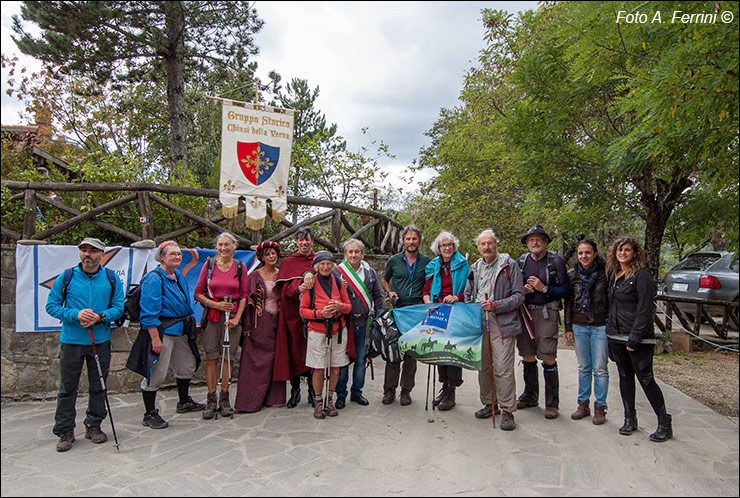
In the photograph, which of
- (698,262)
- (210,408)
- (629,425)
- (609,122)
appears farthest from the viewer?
(698,262)

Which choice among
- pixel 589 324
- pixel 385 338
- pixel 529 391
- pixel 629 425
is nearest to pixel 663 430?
pixel 629 425

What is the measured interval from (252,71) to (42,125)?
32.2 feet

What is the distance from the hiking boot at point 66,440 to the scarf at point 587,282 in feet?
16.2

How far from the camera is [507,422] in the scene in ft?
14.1

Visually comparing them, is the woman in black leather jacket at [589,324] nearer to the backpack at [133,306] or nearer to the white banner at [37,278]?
the backpack at [133,306]

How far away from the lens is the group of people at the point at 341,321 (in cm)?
397

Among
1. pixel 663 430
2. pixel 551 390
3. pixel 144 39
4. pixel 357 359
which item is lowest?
pixel 663 430

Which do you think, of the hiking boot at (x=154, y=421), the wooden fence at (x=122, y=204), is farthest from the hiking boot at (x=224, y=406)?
the wooden fence at (x=122, y=204)

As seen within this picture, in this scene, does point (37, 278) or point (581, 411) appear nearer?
point (581, 411)

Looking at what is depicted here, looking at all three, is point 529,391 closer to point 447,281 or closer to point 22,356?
point 447,281

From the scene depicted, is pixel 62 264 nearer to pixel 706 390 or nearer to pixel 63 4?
pixel 63 4

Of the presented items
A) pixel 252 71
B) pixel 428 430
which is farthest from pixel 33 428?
pixel 252 71

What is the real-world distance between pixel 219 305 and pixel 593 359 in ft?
12.8

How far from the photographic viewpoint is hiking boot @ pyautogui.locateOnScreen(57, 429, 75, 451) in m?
3.72
